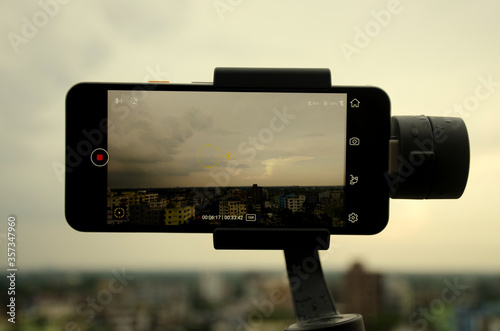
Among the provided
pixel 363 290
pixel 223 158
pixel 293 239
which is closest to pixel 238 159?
pixel 223 158

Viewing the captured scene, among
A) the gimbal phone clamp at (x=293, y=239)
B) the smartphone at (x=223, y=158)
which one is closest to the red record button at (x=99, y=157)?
the smartphone at (x=223, y=158)

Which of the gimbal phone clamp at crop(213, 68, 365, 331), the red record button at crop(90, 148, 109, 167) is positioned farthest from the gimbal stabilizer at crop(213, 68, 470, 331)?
the red record button at crop(90, 148, 109, 167)

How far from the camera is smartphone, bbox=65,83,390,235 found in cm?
70

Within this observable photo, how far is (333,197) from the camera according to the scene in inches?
27.9

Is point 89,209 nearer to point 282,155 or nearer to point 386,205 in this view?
point 282,155

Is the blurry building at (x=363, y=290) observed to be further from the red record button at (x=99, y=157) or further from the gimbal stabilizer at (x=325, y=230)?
the red record button at (x=99, y=157)

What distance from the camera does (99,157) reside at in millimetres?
719

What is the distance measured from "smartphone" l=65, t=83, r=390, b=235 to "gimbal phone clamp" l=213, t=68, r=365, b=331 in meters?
0.01

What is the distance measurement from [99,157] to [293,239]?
0.34 meters

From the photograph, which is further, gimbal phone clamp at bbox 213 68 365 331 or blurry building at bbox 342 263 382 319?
blurry building at bbox 342 263 382 319

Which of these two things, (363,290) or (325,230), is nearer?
(325,230)

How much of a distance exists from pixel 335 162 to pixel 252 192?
14cm

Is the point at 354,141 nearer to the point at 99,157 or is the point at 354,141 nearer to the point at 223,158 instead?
the point at 223,158

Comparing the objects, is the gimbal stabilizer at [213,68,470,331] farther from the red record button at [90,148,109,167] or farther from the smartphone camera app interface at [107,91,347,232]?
the red record button at [90,148,109,167]
